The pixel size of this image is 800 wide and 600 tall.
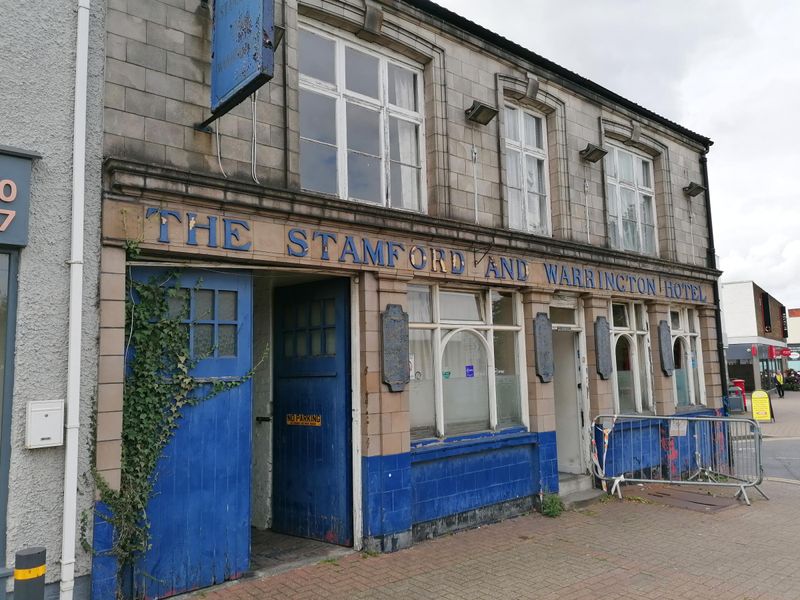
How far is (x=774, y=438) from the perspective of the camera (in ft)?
58.8

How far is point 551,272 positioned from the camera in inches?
376

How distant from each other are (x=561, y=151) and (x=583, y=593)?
6967mm

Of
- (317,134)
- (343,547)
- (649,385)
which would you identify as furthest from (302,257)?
(649,385)

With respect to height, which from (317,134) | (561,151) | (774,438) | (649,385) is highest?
(561,151)

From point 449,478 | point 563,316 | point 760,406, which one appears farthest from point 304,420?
point 760,406

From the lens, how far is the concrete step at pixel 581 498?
9.12 m

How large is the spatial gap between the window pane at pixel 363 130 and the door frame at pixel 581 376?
426 centimetres

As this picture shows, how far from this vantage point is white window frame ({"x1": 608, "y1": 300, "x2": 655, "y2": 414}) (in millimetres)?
11219

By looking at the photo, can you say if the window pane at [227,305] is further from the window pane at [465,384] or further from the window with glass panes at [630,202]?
the window with glass panes at [630,202]

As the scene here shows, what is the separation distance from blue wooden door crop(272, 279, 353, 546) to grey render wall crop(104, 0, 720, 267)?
1.74 metres

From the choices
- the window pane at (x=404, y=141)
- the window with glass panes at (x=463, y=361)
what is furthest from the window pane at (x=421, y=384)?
the window pane at (x=404, y=141)

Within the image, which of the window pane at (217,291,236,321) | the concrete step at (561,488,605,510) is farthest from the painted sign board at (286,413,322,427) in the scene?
the concrete step at (561,488,605,510)

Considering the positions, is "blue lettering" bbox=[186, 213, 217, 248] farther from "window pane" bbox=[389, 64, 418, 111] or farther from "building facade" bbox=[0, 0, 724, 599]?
"window pane" bbox=[389, 64, 418, 111]

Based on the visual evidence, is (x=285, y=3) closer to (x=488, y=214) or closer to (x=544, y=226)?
(x=488, y=214)
